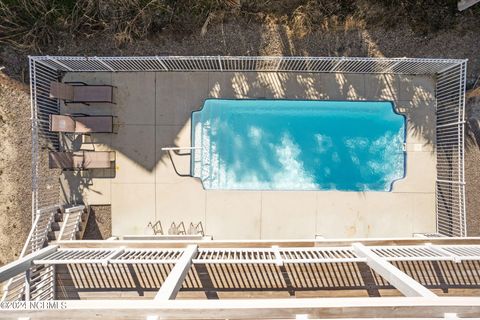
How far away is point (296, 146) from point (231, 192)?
6.16 ft

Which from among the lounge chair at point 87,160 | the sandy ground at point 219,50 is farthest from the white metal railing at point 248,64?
the lounge chair at point 87,160

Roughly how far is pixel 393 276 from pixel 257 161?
3.90 metres

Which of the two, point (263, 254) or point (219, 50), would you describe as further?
point (219, 50)

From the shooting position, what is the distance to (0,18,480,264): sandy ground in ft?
22.9

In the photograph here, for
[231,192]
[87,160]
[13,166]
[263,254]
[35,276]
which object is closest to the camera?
[263,254]

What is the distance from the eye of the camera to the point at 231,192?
24.2ft

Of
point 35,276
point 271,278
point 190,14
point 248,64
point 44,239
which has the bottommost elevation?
point 35,276

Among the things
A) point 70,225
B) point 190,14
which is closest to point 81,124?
point 70,225

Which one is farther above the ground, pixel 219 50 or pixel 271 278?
pixel 219 50

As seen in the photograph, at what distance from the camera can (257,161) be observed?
751cm

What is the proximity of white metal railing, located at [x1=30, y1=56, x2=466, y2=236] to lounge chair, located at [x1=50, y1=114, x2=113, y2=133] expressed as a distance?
1.28 ft

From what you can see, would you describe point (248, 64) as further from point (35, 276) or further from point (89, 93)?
point (35, 276)

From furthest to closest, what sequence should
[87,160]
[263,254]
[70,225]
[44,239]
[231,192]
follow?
[231,192] → [87,160] → [70,225] → [44,239] → [263,254]

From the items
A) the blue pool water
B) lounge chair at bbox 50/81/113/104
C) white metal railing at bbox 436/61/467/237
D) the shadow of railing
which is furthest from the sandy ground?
the shadow of railing
